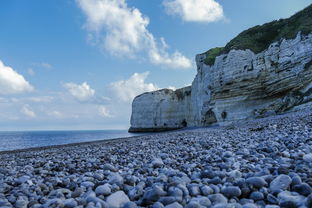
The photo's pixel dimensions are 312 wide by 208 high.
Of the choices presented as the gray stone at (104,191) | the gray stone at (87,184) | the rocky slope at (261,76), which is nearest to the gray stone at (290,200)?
the gray stone at (104,191)

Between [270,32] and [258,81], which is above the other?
[270,32]

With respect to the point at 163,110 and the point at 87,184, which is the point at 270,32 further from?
the point at 87,184

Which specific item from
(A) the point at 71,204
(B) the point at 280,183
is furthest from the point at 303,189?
(A) the point at 71,204

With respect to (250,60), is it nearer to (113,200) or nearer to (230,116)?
(230,116)

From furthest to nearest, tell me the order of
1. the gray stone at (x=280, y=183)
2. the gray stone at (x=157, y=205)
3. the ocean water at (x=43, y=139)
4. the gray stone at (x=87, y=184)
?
the ocean water at (x=43, y=139) → the gray stone at (x=87, y=184) → the gray stone at (x=280, y=183) → the gray stone at (x=157, y=205)

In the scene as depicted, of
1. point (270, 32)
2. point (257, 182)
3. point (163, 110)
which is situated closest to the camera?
point (257, 182)

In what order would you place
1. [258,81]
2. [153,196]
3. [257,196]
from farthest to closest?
[258,81] < [153,196] < [257,196]

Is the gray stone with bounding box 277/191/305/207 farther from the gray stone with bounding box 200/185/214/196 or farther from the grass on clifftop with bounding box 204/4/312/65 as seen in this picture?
the grass on clifftop with bounding box 204/4/312/65

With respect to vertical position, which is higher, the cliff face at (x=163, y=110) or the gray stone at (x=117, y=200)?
the cliff face at (x=163, y=110)

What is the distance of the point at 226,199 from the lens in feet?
6.52

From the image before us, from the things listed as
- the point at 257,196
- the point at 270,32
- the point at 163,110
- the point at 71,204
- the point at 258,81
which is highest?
the point at 270,32

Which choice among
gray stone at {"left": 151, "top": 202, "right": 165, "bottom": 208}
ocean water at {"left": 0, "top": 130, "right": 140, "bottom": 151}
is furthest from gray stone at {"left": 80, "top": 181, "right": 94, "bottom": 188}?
ocean water at {"left": 0, "top": 130, "right": 140, "bottom": 151}

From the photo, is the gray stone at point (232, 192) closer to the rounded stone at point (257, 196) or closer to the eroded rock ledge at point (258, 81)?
the rounded stone at point (257, 196)

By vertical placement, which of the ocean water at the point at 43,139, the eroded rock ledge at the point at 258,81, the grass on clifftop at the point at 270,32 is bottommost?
the ocean water at the point at 43,139
